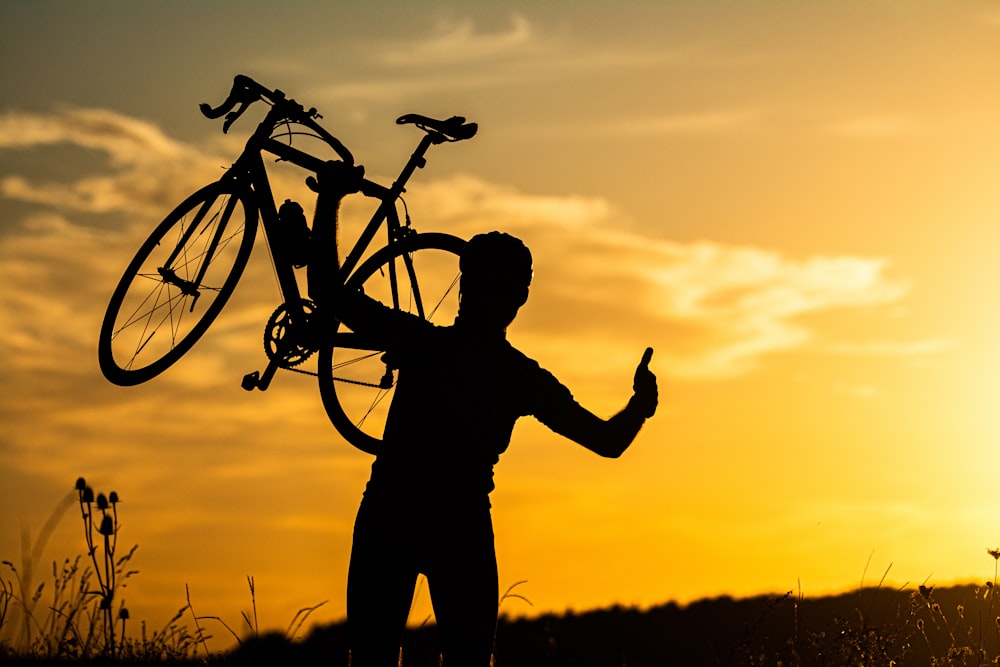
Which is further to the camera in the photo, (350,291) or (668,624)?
(668,624)

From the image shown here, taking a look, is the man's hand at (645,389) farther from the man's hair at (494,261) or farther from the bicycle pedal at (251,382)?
the bicycle pedal at (251,382)

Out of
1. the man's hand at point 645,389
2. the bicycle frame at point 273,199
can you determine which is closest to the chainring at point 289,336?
the bicycle frame at point 273,199

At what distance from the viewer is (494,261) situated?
16.3 ft

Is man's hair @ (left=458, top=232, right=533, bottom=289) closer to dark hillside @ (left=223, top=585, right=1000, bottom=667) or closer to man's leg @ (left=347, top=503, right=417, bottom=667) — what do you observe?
man's leg @ (left=347, top=503, right=417, bottom=667)

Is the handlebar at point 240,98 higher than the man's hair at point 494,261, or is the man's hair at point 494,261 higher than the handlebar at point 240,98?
the handlebar at point 240,98

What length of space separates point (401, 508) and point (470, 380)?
55 cm

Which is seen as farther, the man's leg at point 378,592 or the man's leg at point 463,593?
the man's leg at point 463,593

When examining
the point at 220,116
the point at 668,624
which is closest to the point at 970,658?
the point at 668,624

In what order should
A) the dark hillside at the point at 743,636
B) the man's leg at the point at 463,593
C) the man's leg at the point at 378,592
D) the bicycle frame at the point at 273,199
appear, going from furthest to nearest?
the bicycle frame at the point at 273,199
the dark hillside at the point at 743,636
the man's leg at the point at 463,593
the man's leg at the point at 378,592

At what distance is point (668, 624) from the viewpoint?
35.1 feet

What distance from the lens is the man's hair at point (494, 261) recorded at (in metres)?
4.98

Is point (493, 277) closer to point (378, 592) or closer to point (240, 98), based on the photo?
point (378, 592)

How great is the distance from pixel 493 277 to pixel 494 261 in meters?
0.06

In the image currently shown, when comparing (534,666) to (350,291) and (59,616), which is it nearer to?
(59,616)
